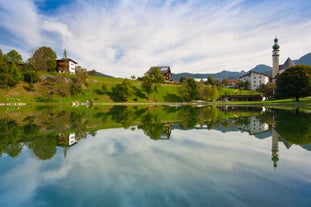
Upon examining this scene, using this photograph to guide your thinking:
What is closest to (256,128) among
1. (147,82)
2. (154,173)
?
(154,173)

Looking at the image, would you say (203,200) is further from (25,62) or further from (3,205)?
(25,62)

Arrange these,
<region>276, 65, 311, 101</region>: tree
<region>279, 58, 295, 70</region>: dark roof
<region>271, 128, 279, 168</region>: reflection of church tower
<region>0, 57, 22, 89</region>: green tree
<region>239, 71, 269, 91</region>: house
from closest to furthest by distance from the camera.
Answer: <region>271, 128, 279, 168</region>: reflection of church tower < <region>276, 65, 311, 101</region>: tree < <region>0, 57, 22, 89</region>: green tree < <region>279, 58, 295, 70</region>: dark roof < <region>239, 71, 269, 91</region>: house

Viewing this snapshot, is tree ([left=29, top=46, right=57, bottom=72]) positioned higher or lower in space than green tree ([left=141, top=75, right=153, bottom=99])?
higher

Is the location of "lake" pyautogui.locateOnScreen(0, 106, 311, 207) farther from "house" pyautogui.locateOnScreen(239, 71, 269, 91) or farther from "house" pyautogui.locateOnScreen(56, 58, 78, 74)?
"house" pyautogui.locateOnScreen(239, 71, 269, 91)

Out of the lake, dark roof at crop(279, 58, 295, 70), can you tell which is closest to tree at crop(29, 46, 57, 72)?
the lake

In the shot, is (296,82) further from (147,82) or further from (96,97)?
(96,97)

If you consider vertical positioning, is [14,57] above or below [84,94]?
above

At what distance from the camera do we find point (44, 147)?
1238cm

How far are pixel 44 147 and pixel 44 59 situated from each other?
104m

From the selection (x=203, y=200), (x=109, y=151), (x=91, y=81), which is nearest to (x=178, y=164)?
(x=203, y=200)

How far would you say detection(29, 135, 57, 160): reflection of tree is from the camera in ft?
35.0

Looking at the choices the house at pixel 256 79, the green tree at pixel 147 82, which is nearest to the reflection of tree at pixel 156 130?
the green tree at pixel 147 82

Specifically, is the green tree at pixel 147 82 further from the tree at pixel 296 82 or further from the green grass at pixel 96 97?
the tree at pixel 296 82

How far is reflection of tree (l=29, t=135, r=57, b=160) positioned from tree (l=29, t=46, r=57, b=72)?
9555 centimetres
